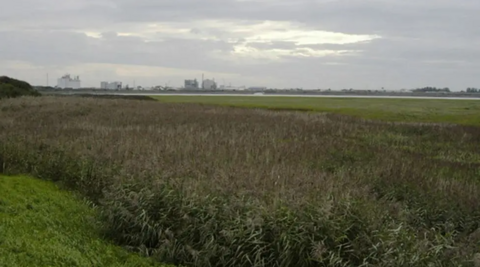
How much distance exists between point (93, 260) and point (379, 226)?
487 centimetres

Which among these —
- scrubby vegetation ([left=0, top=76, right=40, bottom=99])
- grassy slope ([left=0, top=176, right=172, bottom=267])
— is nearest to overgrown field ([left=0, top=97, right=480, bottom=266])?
grassy slope ([left=0, top=176, right=172, bottom=267])

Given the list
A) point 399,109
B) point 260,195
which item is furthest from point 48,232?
point 399,109

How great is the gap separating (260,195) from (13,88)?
48791 mm

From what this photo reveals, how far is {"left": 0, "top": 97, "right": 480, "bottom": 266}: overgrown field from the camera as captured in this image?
7.98 meters

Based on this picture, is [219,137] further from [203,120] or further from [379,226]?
[379,226]

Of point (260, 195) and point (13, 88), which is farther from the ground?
point (13, 88)

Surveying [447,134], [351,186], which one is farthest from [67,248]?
[447,134]

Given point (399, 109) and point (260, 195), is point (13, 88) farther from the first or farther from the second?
point (260, 195)

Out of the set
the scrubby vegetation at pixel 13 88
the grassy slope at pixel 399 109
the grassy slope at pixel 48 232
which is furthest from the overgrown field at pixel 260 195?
the scrubby vegetation at pixel 13 88

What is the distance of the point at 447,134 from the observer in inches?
1040

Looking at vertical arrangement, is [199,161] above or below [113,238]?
above

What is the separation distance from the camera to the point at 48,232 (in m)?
8.89

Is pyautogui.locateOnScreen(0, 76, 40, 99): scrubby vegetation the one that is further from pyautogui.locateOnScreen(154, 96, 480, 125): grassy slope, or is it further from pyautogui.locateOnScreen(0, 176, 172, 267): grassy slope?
pyautogui.locateOnScreen(0, 176, 172, 267): grassy slope

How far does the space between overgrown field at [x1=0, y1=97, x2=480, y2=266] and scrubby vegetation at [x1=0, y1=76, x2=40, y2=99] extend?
32618 millimetres
